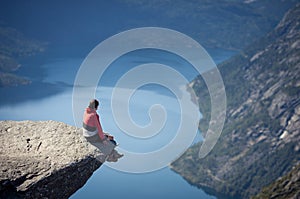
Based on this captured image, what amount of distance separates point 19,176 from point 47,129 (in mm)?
2952

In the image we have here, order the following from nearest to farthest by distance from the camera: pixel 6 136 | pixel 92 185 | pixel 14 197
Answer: pixel 14 197 → pixel 6 136 → pixel 92 185

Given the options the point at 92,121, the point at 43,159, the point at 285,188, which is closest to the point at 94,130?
the point at 92,121

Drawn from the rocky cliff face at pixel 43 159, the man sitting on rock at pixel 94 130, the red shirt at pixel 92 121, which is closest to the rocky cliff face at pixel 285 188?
the man sitting on rock at pixel 94 130

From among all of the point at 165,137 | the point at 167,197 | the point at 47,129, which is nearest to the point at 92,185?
the point at 167,197

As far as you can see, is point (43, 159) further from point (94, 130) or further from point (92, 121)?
point (92, 121)

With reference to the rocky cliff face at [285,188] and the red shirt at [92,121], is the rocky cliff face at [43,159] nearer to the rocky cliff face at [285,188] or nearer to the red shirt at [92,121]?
the red shirt at [92,121]

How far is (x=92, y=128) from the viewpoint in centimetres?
1588

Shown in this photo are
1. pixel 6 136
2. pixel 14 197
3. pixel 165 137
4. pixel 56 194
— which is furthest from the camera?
pixel 165 137

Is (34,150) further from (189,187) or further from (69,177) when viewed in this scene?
(189,187)

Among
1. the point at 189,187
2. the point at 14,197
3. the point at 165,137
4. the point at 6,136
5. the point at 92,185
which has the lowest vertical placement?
the point at 14,197

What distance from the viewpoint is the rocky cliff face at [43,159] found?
42.9ft

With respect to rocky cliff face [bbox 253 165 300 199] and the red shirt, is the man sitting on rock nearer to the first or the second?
the red shirt

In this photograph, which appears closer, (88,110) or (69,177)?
(69,177)

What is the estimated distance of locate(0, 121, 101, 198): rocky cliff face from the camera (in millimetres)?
13078
